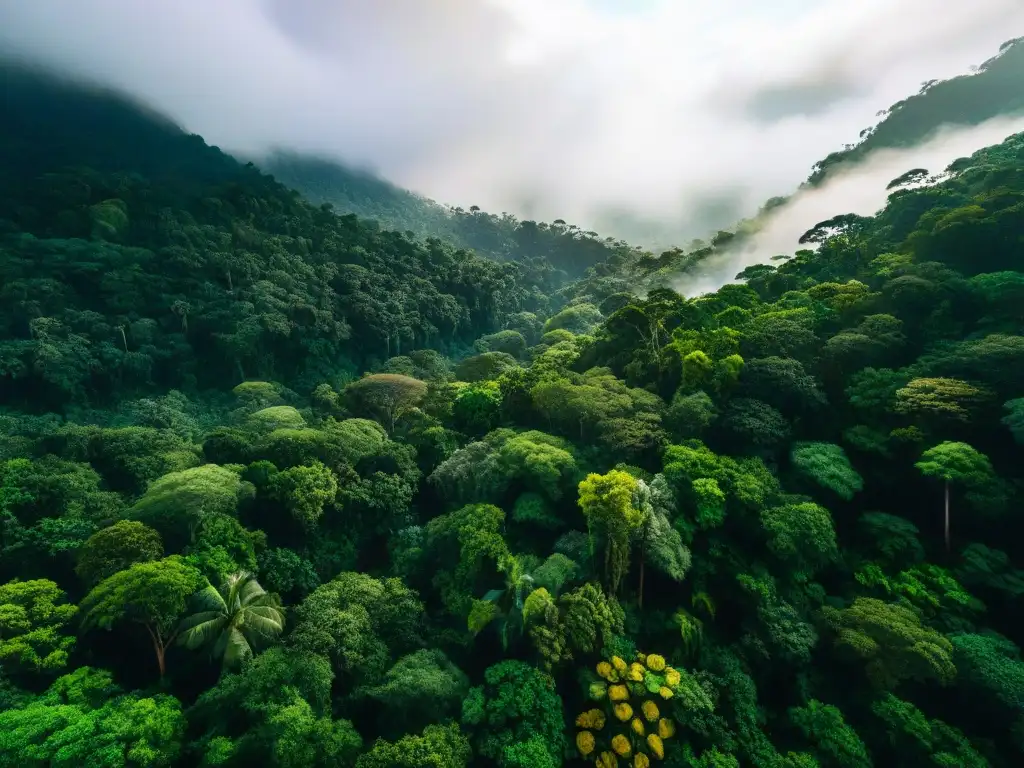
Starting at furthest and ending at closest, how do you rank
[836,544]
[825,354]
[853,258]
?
[853,258], [825,354], [836,544]

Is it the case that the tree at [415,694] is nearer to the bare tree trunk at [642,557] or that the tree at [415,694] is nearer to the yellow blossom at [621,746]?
the yellow blossom at [621,746]

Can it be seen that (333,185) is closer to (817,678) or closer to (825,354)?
(825,354)

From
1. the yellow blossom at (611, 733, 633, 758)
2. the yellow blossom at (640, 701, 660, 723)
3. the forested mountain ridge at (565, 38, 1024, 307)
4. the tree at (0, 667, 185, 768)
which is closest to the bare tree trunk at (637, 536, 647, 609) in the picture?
the yellow blossom at (640, 701, 660, 723)

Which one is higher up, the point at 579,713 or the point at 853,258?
the point at 853,258

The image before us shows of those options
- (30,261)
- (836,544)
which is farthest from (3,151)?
(836,544)

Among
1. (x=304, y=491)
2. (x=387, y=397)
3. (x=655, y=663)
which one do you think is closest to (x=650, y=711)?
(x=655, y=663)

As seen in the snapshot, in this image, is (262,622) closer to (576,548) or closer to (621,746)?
(576,548)

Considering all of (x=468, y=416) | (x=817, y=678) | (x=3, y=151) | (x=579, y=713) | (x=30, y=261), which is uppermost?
(x=3, y=151)
